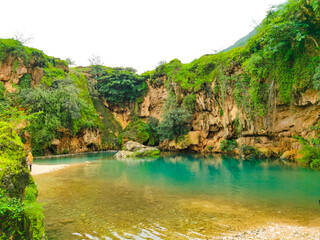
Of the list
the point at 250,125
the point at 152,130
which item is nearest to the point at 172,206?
the point at 250,125

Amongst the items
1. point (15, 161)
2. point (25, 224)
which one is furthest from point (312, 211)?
point (15, 161)

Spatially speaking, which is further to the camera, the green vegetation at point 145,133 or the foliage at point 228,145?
the green vegetation at point 145,133

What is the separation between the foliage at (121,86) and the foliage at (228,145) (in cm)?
2307

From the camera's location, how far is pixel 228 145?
28859 millimetres

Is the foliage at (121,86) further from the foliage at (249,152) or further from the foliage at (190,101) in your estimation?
the foliage at (249,152)

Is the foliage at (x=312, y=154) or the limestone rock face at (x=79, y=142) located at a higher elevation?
the limestone rock face at (x=79, y=142)

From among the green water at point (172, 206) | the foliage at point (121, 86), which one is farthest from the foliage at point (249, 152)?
the foliage at point (121, 86)

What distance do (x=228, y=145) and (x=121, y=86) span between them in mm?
26629

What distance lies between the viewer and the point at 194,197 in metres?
8.80

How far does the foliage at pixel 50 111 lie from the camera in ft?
88.4

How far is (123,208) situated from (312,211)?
6.28 meters

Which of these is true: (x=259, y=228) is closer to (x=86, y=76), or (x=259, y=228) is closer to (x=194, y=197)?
(x=194, y=197)

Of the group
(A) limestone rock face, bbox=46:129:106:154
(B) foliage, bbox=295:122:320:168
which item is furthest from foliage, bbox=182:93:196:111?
(B) foliage, bbox=295:122:320:168

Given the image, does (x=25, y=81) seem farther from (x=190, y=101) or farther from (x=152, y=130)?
(x=190, y=101)
